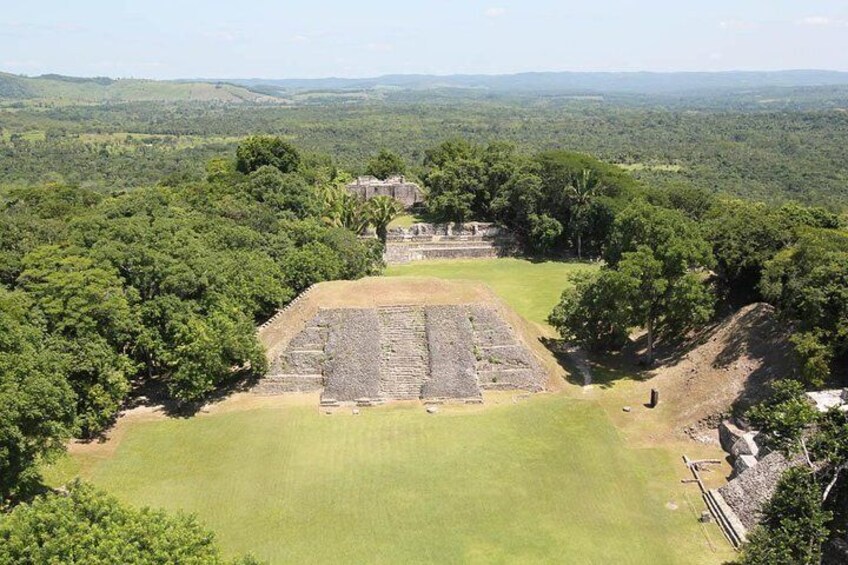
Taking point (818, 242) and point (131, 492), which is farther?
point (818, 242)

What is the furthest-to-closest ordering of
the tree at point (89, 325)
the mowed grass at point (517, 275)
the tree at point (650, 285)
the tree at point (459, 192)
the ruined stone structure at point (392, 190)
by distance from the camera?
the ruined stone structure at point (392, 190) → the tree at point (459, 192) → the mowed grass at point (517, 275) → the tree at point (650, 285) → the tree at point (89, 325)

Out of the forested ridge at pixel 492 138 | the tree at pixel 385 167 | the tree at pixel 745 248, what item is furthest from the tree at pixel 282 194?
the tree at pixel 745 248

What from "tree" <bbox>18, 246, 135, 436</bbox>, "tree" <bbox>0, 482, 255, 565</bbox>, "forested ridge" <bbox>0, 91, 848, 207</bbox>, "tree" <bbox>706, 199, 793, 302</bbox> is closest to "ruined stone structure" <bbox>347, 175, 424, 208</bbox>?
"forested ridge" <bbox>0, 91, 848, 207</bbox>

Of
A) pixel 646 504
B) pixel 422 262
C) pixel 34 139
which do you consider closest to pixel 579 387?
pixel 646 504

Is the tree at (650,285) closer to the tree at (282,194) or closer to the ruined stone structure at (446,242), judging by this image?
the ruined stone structure at (446,242)

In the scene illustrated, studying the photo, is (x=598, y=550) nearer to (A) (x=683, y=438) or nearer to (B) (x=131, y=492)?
(A) (x=683, y=438)

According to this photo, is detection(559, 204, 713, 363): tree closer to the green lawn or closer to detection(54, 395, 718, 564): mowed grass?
the green lawn
